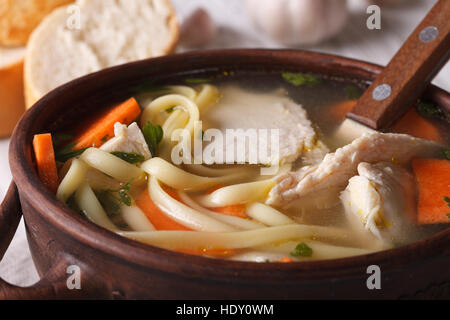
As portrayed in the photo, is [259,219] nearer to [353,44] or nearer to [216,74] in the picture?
[216,74]

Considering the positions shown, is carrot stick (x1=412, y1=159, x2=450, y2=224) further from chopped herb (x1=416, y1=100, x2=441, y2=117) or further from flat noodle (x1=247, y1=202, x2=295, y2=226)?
flat noodle (x1=247, y1=202, x2=295, y2=226)

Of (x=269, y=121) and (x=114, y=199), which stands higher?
(x=269, y=121)

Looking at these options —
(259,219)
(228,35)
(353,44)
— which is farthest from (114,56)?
(259,219)

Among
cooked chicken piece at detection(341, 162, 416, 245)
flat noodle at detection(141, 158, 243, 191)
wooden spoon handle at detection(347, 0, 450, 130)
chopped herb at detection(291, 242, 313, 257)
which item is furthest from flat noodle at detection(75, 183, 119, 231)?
wooden spoon handle at detection(347, 0, 450, 130)

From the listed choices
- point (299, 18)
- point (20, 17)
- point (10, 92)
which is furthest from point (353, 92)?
point (20, 17)

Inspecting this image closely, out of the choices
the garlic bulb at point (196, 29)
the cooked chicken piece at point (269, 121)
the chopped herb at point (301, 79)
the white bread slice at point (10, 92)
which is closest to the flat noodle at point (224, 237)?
the cooked chicken piece at point (269, 121)

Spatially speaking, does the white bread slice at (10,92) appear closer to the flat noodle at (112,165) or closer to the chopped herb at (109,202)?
the flat noodle at (112,165)

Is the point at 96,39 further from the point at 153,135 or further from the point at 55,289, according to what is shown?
the point at 55,289
